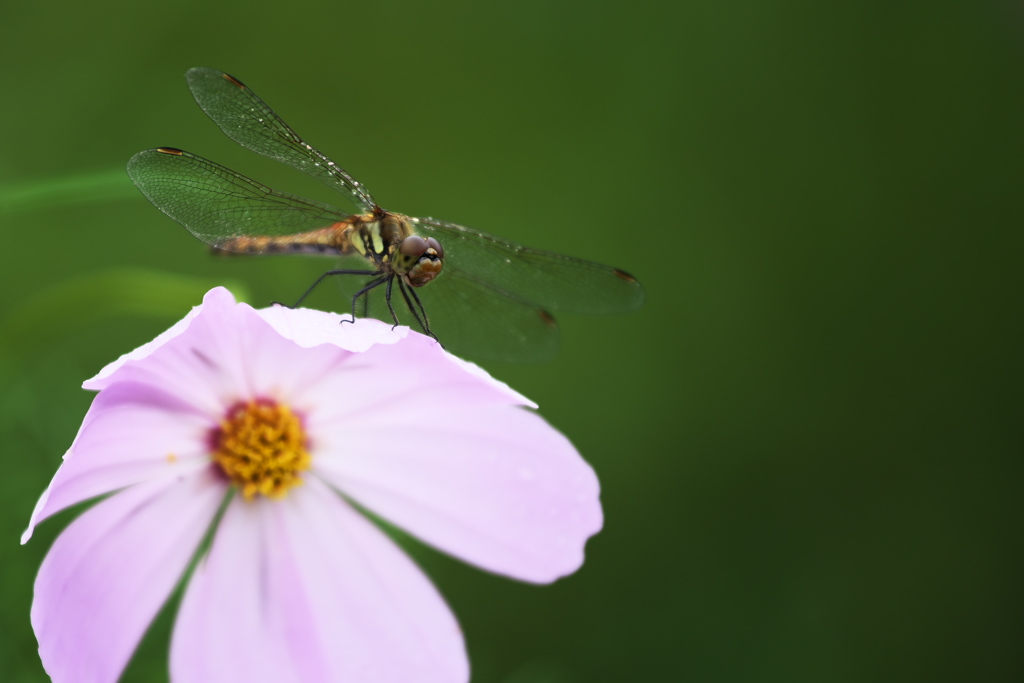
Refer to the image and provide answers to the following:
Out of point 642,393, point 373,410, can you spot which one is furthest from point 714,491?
point 373,410

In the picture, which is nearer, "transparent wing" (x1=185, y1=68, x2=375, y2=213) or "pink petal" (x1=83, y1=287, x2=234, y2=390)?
"pink petal" (x1=83, y1=287, x2=234, y2=390)

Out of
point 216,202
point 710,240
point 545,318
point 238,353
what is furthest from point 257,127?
point 710,240

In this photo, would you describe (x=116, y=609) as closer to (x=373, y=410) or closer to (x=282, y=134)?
(x=373, y=410)

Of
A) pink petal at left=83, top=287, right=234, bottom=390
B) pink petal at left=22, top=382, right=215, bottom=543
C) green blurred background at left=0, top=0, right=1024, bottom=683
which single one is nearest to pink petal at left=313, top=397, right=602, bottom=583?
pink petal at left=22, top=382, right=215, bottom=543

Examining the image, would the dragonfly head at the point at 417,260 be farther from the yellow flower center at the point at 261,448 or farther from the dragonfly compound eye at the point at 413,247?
the yellow flower center at the point at 261,448

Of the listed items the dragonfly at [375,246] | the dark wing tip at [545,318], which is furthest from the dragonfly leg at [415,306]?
the dark wing tip at [545,318]

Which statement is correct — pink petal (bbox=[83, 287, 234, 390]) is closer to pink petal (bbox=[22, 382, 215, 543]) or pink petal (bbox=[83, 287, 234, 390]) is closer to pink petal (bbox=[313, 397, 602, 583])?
pink petal (bbox=[22, 382, 215, 543])
